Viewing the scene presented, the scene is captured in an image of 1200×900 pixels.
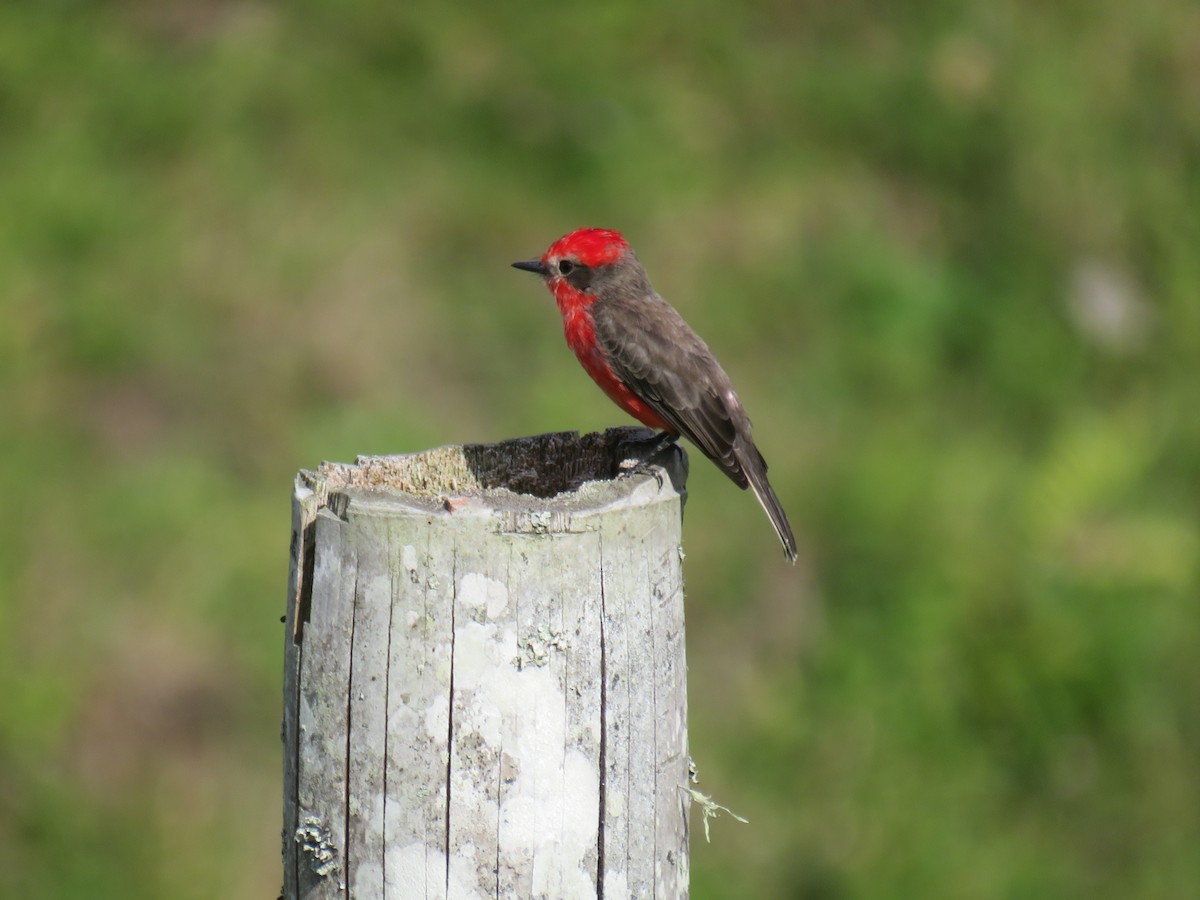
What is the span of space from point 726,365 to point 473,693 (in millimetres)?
5656

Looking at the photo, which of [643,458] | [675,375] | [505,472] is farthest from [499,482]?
[675,375]

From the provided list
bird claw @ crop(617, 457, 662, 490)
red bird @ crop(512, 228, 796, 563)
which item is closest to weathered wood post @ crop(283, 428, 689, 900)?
bird claw @ crop(617, 457, 662, 490)

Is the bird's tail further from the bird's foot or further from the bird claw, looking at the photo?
the bird claw

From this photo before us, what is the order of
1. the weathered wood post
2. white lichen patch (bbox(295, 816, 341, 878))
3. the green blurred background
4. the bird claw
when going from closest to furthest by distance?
1. the weathered wood post
2. white lichen patch (bbox(295, 816, 341, 878))
3. the bird claw
4. the green blurred background

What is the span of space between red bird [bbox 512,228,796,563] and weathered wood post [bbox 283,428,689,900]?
2.25 meters

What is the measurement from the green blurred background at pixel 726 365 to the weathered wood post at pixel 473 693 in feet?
10.5

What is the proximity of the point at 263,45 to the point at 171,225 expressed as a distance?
150 centimetres

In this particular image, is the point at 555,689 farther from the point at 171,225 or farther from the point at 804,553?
the point at 171,225

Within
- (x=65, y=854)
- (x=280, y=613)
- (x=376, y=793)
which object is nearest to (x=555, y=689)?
(x=376, y=793)

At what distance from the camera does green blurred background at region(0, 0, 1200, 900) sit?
6469mm

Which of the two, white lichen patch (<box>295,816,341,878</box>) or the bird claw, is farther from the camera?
the bird claw

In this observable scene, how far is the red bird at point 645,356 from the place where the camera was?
5.37 meters

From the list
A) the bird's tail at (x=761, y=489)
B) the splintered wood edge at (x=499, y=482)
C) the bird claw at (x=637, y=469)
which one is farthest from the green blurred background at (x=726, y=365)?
the bird claw at (x=637, y=469)

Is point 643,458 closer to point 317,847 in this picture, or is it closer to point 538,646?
point 538,646
